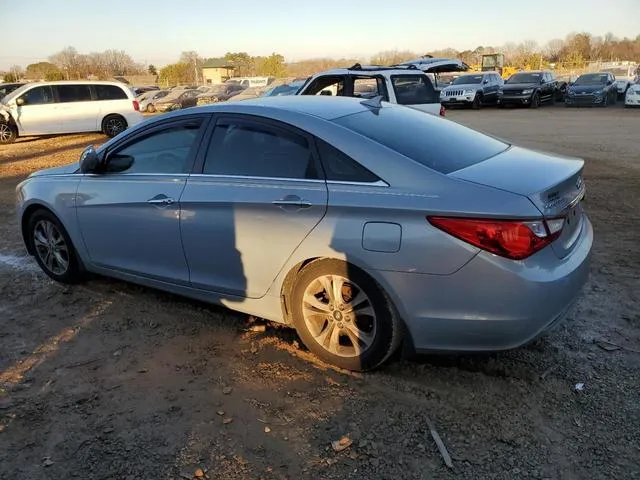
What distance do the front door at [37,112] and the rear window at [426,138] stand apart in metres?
15.5

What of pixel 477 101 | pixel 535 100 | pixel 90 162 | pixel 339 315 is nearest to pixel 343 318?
pixel 339 315

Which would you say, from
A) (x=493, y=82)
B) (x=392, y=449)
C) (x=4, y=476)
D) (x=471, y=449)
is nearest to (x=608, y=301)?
(x=471, y=449)

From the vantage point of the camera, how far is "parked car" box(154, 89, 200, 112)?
96.3ft

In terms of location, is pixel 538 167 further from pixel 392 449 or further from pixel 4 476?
pixel 4 476

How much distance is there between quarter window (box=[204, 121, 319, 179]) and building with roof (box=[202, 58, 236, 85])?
8767 cm

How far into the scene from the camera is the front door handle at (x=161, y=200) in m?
3.76

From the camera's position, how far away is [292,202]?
3234 mm

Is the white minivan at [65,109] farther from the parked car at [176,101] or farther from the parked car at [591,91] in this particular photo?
the parked car at [591,91]

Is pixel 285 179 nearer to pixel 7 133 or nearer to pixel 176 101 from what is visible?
pixel 7 133

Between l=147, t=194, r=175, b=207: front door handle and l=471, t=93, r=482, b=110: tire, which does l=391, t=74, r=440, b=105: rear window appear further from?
l=471, t=93, r=482, b=110: tire

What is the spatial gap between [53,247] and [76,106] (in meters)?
13.7

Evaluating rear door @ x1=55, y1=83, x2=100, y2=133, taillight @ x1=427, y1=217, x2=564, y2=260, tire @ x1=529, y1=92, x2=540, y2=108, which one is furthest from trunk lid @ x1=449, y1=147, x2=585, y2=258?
tire @ x1=529, y1=92, x2=540, y2=108

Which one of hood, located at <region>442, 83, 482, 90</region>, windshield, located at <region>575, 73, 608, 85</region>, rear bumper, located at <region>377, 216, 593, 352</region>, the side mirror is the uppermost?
the side mirror

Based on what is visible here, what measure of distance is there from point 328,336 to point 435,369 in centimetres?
66
